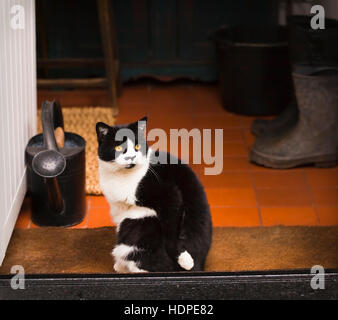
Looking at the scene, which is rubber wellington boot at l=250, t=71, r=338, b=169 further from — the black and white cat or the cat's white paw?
the cat's white paw

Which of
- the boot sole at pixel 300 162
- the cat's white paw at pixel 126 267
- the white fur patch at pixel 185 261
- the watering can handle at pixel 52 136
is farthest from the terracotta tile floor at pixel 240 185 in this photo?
the white fur patch at pixel 185 261

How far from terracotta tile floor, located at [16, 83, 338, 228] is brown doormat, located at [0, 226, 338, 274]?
0.25 ft

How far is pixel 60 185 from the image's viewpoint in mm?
2256

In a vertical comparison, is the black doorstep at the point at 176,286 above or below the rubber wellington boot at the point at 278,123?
below

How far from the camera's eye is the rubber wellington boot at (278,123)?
9.71 feet

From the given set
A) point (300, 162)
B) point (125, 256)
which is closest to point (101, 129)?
point (125, 256)

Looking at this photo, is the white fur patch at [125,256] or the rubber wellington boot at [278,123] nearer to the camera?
the white fur patch at [125,256]

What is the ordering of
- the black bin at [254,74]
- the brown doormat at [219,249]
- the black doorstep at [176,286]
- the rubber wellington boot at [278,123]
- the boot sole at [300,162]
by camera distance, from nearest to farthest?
the black doorstep at [176,286], the brown doormat at [219,249], the boot sole at [300,162], the rubber wellington boot at [278,123], the black bin at [254,74]

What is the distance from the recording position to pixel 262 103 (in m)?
3.32

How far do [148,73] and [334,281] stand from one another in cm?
224

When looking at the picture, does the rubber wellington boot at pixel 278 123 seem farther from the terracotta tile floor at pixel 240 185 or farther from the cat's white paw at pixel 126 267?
the cat's white paw at pixel 126 267

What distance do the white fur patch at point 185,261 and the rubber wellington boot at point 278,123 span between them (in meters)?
1.22

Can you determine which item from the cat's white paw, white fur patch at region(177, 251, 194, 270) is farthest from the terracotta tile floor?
white fur patch at region(177, 251, 194, 270)

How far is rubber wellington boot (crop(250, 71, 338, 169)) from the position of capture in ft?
8.82
